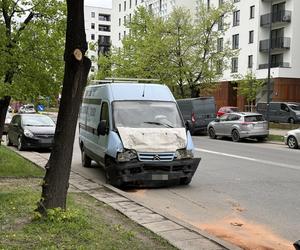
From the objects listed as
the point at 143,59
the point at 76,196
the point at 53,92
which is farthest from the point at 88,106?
the point at 143,59

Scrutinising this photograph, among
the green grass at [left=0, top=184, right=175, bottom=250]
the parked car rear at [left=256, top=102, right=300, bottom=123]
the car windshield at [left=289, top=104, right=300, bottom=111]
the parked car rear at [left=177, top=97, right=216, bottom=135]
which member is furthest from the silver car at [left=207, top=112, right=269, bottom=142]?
the green grass at [left=0, top=184, right=175, bottom=250]

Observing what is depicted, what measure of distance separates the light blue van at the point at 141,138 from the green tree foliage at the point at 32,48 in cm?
155

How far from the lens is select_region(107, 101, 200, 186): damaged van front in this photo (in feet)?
36.0

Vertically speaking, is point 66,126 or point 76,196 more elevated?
point 66,126

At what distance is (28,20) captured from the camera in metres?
12.9

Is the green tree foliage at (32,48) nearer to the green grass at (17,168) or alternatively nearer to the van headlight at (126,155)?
the green grass at (17,168)

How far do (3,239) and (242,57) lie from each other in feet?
186

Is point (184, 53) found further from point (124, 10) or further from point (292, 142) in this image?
point (124, 10)

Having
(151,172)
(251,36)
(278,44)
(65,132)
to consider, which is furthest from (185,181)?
(251,36)

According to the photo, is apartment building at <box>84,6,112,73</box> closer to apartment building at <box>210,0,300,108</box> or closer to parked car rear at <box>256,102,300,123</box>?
apartment building at <box>210,0,300,108</box>

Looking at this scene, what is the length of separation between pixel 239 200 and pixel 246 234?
268cm

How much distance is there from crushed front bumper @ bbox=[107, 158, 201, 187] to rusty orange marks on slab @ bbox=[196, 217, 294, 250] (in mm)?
2825

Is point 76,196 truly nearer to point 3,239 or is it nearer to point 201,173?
point 3,239

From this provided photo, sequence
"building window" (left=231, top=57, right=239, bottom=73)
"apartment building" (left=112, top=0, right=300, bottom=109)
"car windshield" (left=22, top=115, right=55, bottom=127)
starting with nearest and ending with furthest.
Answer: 1. "car windshield" (left=22, top=115, right=55, bottom=127)
2. "apartment building" (left=112, top=0, right=300, bottom=109)
3. "building window" (left=231, top=57, right=239, bottom=73)
